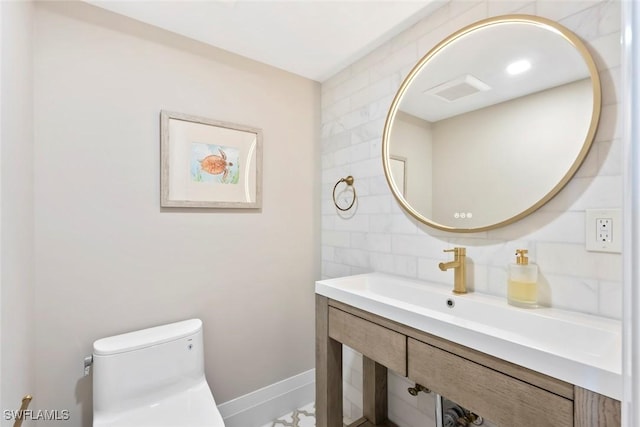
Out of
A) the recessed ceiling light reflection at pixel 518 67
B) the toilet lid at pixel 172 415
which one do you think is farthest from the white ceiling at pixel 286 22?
the toilet lid at pixel 172 415

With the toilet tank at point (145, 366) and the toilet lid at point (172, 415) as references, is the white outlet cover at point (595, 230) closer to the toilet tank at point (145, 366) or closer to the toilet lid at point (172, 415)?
the toilet lid at point (172, 415)

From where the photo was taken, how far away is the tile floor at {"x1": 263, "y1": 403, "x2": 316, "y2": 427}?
1.80m

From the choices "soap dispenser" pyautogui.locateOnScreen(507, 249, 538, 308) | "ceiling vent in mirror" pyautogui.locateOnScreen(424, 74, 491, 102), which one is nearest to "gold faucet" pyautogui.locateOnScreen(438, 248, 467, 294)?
"soap dispenser" pyautogui.locateOnScreen(507, 249, 538, 308)

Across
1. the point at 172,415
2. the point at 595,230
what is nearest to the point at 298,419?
the point at 172,415

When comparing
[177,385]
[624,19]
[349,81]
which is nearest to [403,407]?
[177,385]

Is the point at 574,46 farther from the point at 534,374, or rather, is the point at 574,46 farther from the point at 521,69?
the point at 534,374

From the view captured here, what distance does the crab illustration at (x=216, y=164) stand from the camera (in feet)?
5.37

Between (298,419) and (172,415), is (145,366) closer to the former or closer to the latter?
(172,415)

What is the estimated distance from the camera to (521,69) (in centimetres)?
110

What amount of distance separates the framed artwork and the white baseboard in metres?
1.16

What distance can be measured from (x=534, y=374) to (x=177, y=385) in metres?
1.45

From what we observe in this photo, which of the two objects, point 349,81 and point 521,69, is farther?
point 349,81

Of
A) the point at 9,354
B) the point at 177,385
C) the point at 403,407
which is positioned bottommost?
the point at 403,407

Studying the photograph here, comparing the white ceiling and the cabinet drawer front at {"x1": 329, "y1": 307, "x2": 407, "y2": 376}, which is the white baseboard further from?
the white ceiling
